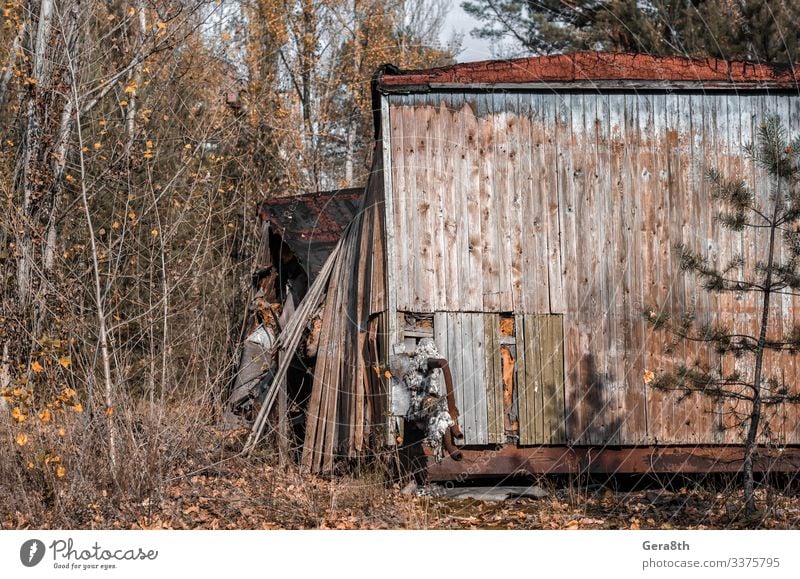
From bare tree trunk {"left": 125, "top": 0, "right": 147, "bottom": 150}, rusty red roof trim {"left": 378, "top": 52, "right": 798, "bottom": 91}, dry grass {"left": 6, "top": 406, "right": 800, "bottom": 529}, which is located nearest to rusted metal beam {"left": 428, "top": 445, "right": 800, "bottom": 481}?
dry grass {"left": 6, "top": 406, "right": 800, "bottom": 529}

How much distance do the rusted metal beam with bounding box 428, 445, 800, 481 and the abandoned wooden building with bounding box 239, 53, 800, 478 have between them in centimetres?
2

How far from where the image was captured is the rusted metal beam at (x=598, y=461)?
9.50 metres

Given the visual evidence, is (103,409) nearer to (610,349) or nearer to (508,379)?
(508,379)

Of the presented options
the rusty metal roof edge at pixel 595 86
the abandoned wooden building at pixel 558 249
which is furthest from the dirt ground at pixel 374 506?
the rusty metal roof edge at pixel 595 86

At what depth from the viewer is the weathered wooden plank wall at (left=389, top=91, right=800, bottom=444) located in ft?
31.7

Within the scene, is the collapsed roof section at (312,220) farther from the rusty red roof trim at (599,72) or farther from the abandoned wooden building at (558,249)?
the rusty red roof trim at (599,72)

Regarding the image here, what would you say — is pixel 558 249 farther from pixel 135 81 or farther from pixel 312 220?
pixel 135 81

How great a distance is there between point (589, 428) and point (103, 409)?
4.60 m

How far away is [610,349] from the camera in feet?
31.8

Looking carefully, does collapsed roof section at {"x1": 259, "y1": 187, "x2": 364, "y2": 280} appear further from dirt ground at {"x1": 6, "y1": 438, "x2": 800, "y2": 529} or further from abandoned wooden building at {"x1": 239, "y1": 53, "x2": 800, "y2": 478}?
dirt ground at {"x1": 6, "y1": 438, "x2": 800, "y2": 529}

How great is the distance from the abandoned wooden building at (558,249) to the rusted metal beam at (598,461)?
0.8 inches

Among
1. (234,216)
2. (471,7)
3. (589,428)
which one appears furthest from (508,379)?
(471,7)
